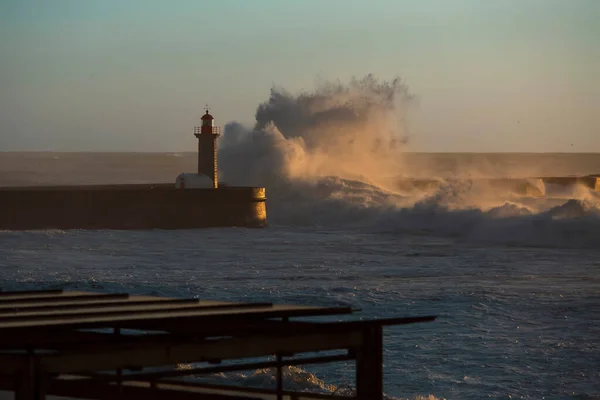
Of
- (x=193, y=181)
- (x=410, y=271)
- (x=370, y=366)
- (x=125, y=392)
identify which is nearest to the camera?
(x=370, y=366)

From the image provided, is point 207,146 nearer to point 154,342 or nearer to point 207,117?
Result: point 207,117

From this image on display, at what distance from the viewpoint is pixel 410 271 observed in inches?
979

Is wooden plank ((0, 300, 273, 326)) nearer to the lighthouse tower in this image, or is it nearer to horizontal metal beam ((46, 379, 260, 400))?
horizontal metal beam ((46, 379, 260, 400))

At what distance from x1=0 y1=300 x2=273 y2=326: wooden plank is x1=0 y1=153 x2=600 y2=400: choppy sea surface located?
19.0 ft

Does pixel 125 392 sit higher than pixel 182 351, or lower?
lower

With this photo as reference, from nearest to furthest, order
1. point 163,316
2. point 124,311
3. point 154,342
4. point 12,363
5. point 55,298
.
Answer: point 12,363
point 154,342
point 163,316
point 124,311
point 55,298

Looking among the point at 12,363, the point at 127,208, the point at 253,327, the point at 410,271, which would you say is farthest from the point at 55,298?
the point at 127,208

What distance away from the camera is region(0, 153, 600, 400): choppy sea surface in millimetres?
13023

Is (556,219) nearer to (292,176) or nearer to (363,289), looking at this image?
(292,176)

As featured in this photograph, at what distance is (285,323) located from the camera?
215 inches

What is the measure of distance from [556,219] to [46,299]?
3230 centimetres

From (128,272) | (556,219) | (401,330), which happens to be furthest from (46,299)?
(556,219)

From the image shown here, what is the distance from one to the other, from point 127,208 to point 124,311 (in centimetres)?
3238

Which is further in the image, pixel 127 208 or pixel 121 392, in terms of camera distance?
pixel 127 208
